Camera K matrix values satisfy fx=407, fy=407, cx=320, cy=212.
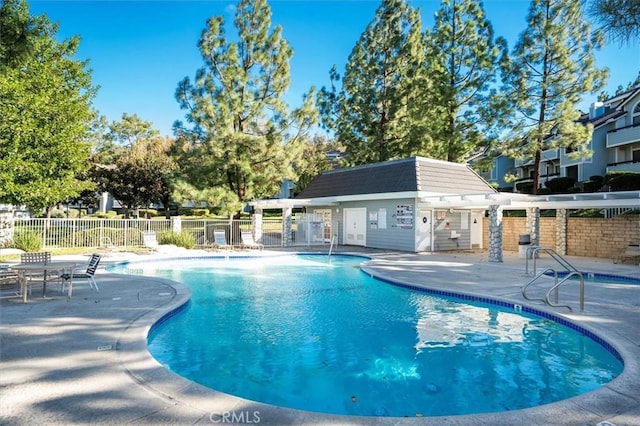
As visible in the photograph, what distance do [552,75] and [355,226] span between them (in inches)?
497

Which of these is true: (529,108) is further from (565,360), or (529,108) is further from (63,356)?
(63,356)

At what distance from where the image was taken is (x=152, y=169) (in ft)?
91.6

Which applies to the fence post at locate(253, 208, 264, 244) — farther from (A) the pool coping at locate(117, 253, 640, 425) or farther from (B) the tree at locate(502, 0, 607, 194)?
(A) the pool coping at locate(117, 253, 640, 425)

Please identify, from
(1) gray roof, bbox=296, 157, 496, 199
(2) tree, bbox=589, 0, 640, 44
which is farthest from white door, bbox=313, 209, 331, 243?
(2) tree, bbox=589, 0, 640, 44

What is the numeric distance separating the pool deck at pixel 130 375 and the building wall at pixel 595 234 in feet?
27.2

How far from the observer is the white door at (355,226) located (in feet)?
67.4

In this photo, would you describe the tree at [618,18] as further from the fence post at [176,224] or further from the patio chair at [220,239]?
the fence post at [176,224]

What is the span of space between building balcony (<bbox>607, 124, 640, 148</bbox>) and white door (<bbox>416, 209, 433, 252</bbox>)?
19.0m

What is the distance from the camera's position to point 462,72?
79.9 ft

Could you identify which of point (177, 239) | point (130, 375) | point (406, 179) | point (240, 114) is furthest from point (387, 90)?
point (130, 375)

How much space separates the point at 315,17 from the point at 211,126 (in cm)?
807

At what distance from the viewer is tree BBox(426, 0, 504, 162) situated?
23609 mm

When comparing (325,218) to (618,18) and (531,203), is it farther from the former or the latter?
(618,18)

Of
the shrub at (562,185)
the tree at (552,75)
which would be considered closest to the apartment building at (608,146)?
the shrub at (562,185)
